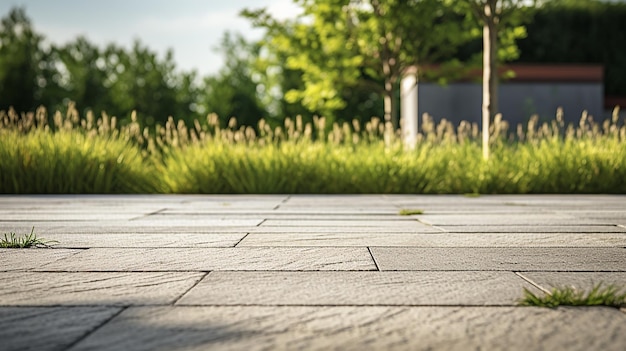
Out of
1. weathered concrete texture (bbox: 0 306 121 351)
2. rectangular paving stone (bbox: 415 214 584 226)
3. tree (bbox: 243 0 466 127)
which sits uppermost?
tree (bbox: 243 0 466 127)

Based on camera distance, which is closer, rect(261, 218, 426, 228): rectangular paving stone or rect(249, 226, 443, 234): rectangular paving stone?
rect(249, 226, 443, 234): rectangular paving stone

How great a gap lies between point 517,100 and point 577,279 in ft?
44.9

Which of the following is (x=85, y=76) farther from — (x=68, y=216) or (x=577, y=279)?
(x=577, y=279)

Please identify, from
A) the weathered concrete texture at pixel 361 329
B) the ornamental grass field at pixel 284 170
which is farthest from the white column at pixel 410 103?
the weathered concrete texture at pixel 361 329

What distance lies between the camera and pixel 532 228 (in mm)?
4324

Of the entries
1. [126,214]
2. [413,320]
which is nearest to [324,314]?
[413,320]

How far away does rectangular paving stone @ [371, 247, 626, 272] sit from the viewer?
2.84m

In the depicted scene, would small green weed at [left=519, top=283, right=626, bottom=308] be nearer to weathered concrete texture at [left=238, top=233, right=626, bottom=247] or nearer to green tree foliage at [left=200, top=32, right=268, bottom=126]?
weathered concrete texture at [left=238, top=233, right=626, bottom=247]

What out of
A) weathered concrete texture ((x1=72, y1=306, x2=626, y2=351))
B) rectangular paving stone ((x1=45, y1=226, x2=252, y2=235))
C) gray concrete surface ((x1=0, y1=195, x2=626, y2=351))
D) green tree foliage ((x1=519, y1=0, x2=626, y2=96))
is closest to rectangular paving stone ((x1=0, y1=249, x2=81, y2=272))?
gray concrete surface ((x1=0, y1=195, x2=626, y2=351))

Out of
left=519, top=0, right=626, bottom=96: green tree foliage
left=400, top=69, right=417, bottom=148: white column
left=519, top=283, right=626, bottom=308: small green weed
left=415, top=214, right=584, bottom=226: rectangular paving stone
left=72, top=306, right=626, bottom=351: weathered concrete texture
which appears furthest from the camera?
left=519, top=0, right=626, bottom=96: green tree foliage

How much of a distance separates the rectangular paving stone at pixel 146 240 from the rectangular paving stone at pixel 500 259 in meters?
0.90

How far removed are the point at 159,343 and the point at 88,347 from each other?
18 centimetres

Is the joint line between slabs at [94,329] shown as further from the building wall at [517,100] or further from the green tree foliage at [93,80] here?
the green tree foliage at [93,80]

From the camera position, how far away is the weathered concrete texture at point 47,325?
1721mm
